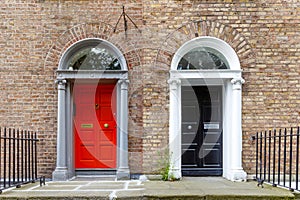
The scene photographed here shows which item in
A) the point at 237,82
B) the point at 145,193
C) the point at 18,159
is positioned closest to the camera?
the point at 145,193

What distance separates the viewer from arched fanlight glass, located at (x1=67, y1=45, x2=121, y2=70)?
5777 millimetres

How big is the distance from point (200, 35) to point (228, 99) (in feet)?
4.73

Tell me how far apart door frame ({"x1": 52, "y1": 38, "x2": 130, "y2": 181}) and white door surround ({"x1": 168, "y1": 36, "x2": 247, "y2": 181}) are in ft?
3.14

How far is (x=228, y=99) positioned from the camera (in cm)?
570

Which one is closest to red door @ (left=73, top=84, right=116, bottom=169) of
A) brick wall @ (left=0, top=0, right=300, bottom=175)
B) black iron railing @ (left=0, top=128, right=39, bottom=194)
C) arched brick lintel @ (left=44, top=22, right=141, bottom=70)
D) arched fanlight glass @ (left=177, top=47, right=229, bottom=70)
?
brick wall @ (left=0, top=0, right=300, bottom=175)

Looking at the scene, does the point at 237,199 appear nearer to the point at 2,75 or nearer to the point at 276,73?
the point at 276,73

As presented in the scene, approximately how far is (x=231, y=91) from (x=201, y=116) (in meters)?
0.83

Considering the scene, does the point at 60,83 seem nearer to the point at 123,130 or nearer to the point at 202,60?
the point at 123,130

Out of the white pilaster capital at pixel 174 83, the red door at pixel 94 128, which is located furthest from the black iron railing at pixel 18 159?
the white pilaster capital at pixel 174 83

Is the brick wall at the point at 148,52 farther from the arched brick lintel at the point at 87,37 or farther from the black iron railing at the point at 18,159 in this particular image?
the black iron railing at the point at 18,159

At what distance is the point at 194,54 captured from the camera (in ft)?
18.9

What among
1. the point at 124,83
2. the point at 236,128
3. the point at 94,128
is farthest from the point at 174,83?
the point at 94,128

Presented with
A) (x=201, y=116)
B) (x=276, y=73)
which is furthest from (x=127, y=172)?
(x=276, y=73)

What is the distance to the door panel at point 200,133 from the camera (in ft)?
19.3
